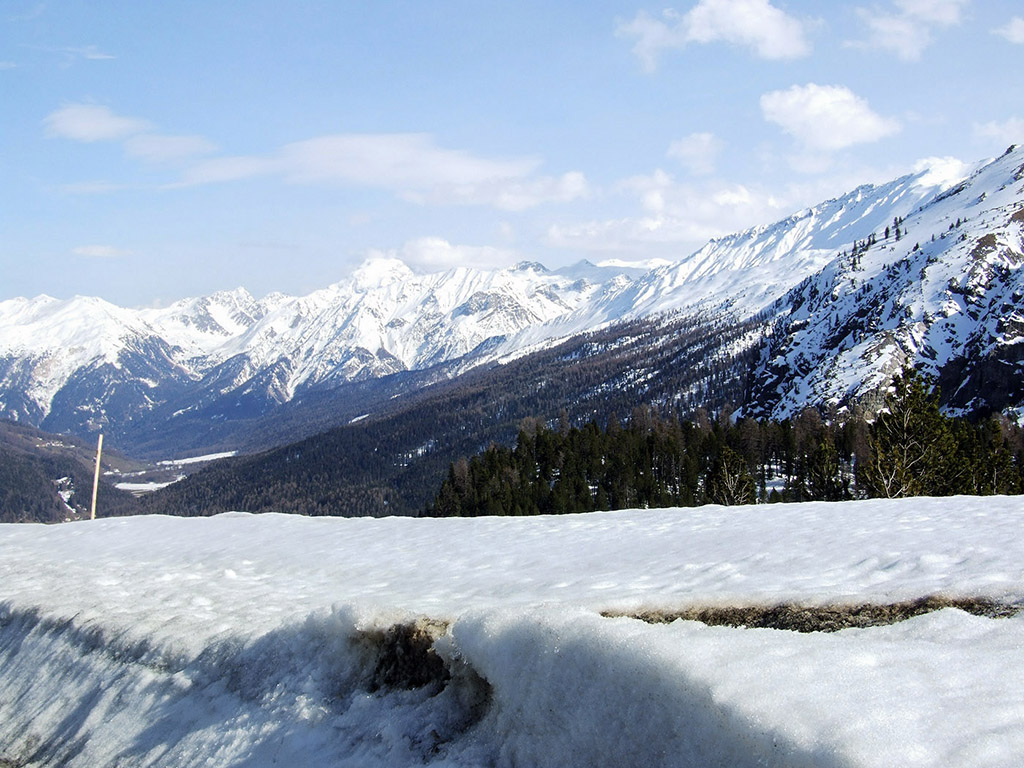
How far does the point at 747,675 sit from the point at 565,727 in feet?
6.07

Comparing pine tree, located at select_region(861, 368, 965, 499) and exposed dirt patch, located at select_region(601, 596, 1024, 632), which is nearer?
exposed dirt patch, located at select_region(601, 596, 1024, 632)

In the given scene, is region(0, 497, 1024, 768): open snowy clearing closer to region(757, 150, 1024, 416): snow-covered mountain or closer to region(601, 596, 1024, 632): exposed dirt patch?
region(601, 596, 1024, 632): exposed dirt patch

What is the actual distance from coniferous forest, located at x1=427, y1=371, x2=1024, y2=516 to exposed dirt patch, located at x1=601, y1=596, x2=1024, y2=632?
1436 inches

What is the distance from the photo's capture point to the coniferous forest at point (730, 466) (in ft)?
143

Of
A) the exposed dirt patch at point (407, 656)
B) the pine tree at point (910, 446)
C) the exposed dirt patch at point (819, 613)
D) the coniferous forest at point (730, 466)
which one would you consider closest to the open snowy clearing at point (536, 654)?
the exposed dirt patch at point (407, 656)

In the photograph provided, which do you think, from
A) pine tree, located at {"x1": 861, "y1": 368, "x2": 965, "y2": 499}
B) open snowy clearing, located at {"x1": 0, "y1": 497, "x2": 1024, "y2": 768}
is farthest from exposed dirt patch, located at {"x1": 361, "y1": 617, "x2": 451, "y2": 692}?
pine tree, located at {"x1": 861, "y1": 368, "x2": 965, "y2": 499}

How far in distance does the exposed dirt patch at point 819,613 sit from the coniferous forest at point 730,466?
3647 centimetres

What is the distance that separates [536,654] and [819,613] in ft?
13.3

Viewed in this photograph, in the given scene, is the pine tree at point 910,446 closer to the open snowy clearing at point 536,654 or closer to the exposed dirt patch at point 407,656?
the open snowy clearing at point 536,654

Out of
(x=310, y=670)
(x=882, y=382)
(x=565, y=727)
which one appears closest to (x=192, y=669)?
(x=310, y=670)

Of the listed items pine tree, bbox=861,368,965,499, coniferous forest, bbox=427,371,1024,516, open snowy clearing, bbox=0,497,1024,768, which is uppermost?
open snowy clearing, bbox=0,497,1024,768

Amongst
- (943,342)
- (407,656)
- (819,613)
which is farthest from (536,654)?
(943,342)

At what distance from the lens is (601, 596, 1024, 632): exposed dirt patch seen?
8742 millimetres

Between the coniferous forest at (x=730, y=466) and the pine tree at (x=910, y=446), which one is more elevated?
the pine tree at (x=910, y=446)
